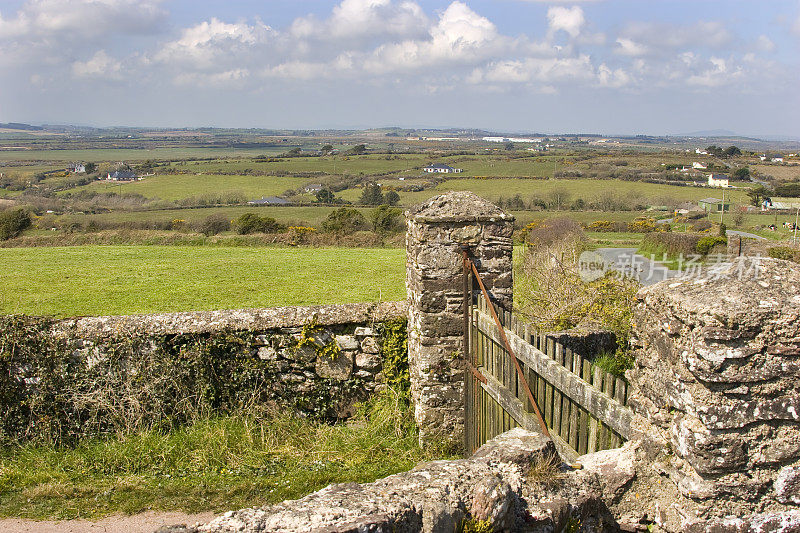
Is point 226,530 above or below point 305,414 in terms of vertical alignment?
above

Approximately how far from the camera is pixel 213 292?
59.6 feet

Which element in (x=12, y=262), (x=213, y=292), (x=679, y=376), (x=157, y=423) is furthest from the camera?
(x=12, y=262)

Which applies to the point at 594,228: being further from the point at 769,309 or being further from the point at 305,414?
the point at 769,309

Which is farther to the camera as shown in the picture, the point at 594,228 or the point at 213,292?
the point at 594,228

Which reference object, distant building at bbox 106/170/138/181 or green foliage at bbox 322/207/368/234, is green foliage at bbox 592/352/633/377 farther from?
distant building at bbox 106/170/138/181

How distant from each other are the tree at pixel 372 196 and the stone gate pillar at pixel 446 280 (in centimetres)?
5514

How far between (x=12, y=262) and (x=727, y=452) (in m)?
29.6

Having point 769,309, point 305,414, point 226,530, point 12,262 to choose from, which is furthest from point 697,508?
point 12,262

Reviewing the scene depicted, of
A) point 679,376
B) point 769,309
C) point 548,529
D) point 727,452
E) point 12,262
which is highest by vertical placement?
point 769,309

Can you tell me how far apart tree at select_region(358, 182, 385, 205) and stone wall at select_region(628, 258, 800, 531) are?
Answer: 5886 centimetres

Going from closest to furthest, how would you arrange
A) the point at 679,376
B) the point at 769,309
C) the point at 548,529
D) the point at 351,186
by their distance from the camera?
the point at 769,309 → the point at 679,376 → the point at 548,529 → the point at 351,186

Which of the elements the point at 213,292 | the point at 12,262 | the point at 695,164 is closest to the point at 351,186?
the point at 695,164

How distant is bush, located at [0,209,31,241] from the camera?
34.9 metres

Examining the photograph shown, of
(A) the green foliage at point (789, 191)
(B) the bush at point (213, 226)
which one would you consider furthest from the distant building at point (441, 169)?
(B) the bush at point (213, 226)
